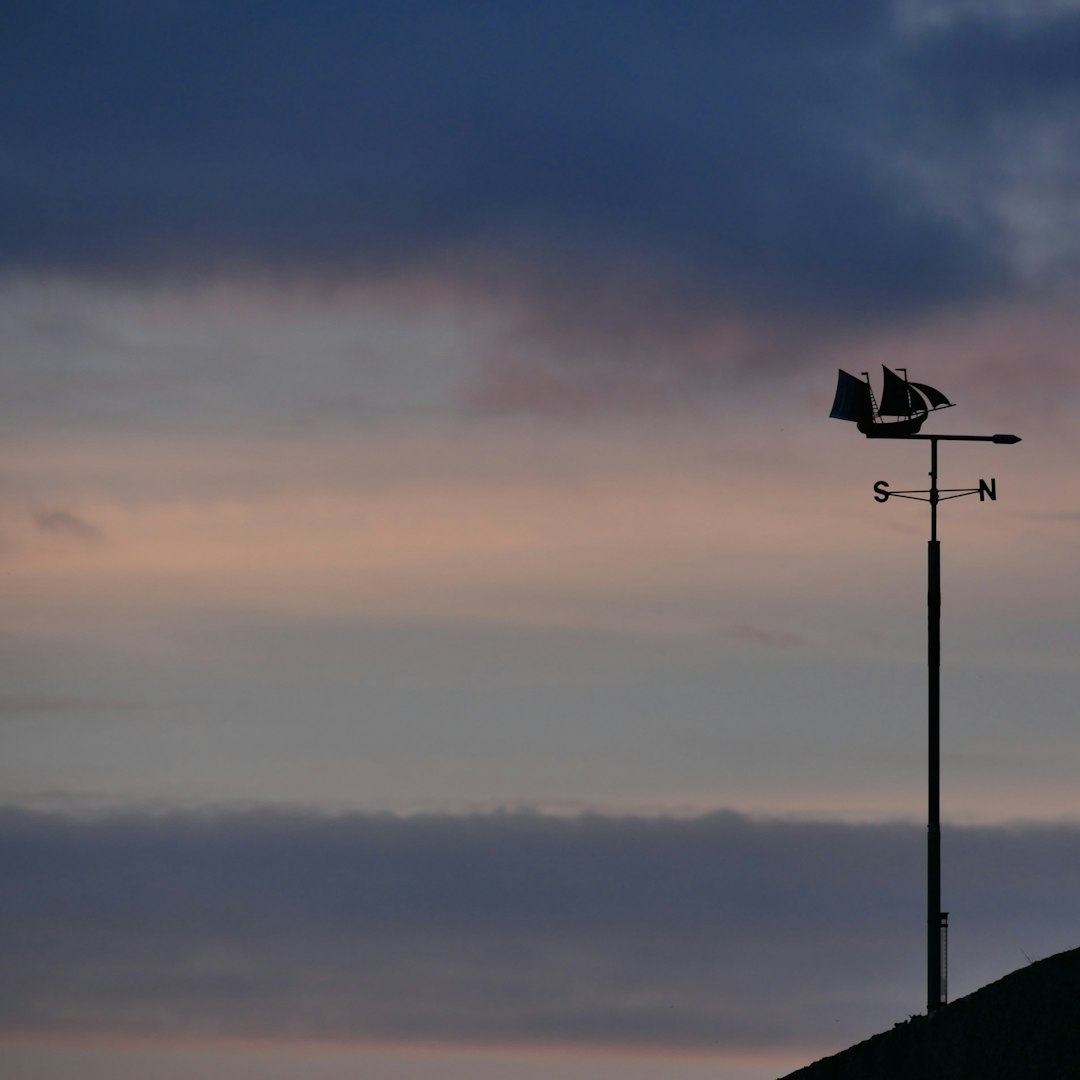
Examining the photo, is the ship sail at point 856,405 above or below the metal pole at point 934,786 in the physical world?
above

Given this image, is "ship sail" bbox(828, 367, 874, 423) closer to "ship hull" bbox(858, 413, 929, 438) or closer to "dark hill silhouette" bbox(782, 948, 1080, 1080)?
"ship hull" bbox(858, 413, 929, 438)

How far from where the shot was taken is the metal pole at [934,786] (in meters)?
33.6

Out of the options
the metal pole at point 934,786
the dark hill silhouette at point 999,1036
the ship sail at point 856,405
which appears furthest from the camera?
the ship sail at point 856,405

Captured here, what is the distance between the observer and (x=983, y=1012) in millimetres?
31672

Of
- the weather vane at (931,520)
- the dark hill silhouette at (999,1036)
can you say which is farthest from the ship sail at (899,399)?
the dark hill silhouette at (999,1036)

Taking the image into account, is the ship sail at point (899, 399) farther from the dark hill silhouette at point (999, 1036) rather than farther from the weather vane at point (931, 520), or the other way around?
the dark hill silhouette at point (999, 1036)

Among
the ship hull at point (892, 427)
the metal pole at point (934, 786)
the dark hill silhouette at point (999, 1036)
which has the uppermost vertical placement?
the ship hull at point (892, 427)

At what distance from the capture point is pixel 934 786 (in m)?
34.0

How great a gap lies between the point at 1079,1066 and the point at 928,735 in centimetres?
702

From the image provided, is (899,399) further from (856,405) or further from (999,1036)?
(999,1036)

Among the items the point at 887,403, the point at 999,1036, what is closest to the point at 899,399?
the point at 887,403

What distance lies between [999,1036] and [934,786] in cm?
460

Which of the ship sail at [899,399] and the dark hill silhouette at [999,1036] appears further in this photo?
the ship sail at [899,399]

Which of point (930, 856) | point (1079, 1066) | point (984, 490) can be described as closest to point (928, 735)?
point (930, 856)
